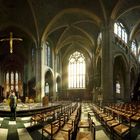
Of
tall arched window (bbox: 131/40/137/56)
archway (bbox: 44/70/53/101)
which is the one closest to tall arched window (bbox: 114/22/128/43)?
tall arched window (bbox: 131/40/137/56)

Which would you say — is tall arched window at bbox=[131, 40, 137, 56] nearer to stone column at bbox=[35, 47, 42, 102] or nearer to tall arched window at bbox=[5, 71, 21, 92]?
stone column at bbox=[35, 47, 42, 102]

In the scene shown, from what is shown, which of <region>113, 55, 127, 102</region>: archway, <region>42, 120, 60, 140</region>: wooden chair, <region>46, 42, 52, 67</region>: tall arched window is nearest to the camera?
<region>42, 120, 60, 140</region>: wooden chair

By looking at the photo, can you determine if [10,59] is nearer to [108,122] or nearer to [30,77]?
[30,77]

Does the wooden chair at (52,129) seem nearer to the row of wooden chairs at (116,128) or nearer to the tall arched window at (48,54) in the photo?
the row of wooden chairs at (116,128)

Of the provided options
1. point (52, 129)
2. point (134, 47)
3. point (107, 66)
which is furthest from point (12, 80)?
point (52, 129)

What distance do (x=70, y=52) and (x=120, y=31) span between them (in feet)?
59.4

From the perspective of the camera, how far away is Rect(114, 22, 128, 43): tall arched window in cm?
3035

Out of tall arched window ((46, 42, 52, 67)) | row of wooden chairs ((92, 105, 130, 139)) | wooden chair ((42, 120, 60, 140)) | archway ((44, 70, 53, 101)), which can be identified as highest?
tall arched window ((46, 42, 52, 67))

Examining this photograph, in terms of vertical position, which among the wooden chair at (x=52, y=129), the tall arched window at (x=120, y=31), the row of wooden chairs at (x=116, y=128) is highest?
the tall arched window at (x=120, y=31)

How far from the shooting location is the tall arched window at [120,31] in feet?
99.6

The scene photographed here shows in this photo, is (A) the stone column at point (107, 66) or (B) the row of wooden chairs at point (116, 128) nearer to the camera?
(B) the row of wooden chairs at point (116, 128)

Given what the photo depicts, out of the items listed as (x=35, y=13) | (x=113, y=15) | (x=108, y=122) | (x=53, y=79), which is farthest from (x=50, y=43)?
(x=108, y=122)

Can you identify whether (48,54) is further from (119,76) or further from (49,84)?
(119,76)

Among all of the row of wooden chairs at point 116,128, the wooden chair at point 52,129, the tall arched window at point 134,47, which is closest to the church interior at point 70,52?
the tall arched window at point 134,47
